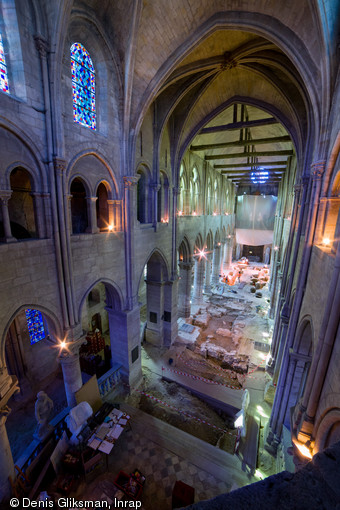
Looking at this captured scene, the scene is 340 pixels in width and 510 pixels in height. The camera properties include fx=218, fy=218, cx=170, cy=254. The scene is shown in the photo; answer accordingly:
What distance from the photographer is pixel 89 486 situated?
5.90m

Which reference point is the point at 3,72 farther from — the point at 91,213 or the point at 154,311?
the point at 154,311

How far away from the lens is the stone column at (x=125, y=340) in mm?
9320

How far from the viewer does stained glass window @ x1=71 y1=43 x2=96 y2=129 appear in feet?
21.6

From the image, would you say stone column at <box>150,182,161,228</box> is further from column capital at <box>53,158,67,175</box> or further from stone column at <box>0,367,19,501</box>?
stone column at <box>0,367,19,501</box>

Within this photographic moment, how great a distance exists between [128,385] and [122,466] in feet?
10.8

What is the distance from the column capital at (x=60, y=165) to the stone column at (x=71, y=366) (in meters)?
5.03

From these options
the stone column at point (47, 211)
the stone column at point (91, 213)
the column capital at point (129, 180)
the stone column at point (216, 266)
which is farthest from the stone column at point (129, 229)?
the stone column at point (216, 266)

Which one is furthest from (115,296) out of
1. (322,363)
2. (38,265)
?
(322,363)

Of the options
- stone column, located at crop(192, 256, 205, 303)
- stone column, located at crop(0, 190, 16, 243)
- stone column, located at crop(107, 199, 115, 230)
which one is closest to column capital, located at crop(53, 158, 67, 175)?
stone column, located at crop(0, 190, 16, 243)

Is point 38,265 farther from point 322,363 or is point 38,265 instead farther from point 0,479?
point 322,363

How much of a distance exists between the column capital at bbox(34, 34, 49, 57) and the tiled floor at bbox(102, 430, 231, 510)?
11.3 meters

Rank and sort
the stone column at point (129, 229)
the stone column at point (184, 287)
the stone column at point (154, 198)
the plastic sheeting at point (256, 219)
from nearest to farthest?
1. the stone column at point (129, 229)
2. the stone column at point (154, 198)
3. the stone column at point (184, 287)
4. the plastic sheeting at point (256, 219)

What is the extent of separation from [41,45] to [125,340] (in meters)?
9.71

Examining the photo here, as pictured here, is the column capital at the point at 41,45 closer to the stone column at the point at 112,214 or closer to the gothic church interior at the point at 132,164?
the gothic church interior at the point at 132,164
